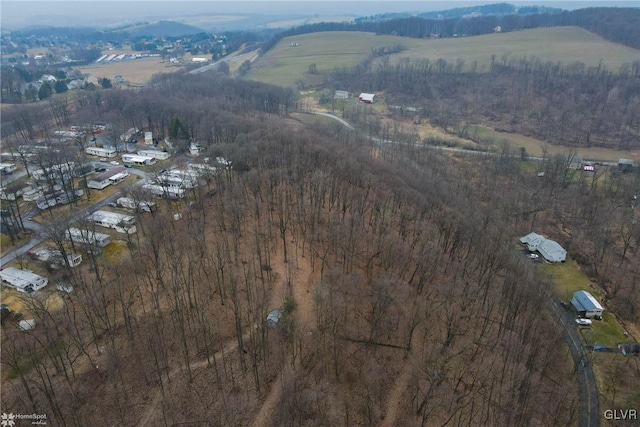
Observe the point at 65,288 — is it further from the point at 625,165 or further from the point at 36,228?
the point at 625,165

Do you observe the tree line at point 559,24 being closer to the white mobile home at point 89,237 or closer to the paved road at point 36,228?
the paved road at point 36,228

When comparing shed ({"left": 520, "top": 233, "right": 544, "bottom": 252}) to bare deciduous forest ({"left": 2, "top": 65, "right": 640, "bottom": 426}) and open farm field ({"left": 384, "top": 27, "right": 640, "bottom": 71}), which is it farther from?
open farm field ({"left": 384, "top": 27, "right": 640, "bottom": 71})

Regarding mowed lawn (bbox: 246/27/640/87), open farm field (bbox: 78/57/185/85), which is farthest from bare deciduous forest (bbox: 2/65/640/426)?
open farm field (bbox: 78/57/185/85)

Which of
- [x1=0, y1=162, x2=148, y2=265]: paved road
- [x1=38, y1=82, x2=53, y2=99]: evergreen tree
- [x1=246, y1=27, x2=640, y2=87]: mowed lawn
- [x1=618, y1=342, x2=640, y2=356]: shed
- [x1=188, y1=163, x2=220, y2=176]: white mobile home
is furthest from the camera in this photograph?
[x1=246, y1=27, x2=640, y2=87]: mowed lawn

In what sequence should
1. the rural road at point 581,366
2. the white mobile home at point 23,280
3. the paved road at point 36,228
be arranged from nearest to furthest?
1. the rural road at point 581,366
2. the white mobile home at point 23,280
3. the paved road at point 36,228

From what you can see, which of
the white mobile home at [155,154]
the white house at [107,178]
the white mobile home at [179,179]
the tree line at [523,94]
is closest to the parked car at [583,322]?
the white mobile home at [179,179]

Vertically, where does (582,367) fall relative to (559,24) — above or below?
below

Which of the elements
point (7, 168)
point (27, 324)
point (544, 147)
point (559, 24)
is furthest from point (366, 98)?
point (559, 24)
